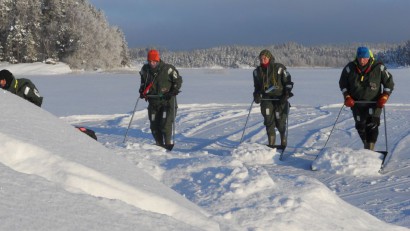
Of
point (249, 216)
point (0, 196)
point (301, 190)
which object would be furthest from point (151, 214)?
point (301, 190)

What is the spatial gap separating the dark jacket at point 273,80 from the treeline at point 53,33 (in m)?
56.0

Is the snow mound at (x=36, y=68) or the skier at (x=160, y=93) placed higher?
the skier at (x=160, y=93)

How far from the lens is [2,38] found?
6250 centimetres

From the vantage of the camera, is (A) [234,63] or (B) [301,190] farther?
(A) [234,63]

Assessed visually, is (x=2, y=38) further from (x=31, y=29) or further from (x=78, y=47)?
(x=78, y=47)

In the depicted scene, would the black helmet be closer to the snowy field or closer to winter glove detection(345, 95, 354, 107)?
the snowy field

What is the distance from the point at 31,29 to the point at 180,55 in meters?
87.8

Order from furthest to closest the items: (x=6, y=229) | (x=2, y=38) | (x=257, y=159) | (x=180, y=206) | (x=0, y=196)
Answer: (x=2, y=38), (x=257, y=159), (x=180, y=206), (x=0, y=196), (x=6, y=229)

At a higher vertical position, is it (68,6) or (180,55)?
(68,6)

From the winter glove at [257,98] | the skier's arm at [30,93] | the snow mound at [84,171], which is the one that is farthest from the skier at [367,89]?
the snow mound at [84,171]

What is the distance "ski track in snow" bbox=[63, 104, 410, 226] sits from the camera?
19.3 ft

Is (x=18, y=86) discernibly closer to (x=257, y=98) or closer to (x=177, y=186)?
(x=177, y=186)

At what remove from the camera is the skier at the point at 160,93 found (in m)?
9.15

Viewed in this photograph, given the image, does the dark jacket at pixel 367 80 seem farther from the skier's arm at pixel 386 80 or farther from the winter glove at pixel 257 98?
the winter glove at pixel 257 98
